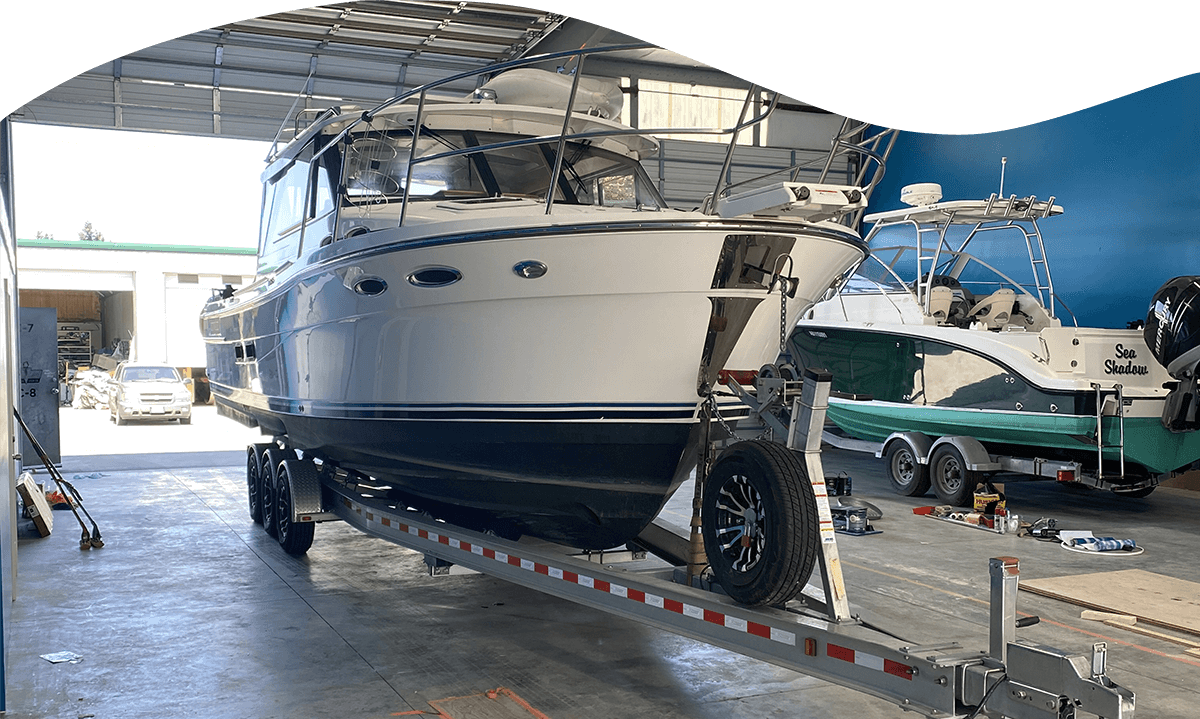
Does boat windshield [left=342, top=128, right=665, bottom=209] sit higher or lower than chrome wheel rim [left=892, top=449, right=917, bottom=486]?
higher

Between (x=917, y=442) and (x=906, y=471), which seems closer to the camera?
(x=917, y=442)

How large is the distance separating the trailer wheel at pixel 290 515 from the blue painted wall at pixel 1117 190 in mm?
8593

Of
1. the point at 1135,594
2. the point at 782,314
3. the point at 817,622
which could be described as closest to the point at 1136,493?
the point at 1135,594

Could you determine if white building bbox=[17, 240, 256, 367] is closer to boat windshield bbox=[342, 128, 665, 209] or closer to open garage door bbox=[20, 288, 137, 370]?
open garage door bbox=[20, 288, 137, 370]

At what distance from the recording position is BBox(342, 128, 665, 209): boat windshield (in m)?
5.11

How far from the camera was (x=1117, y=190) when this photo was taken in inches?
420

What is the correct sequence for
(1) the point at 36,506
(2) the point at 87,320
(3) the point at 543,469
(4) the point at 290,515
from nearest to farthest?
(3) the point at 543,469 → (4) the point at 290,515 → (1) the point at 36,506 → (2) the point at 87,320

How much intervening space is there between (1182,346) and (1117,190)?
405cm

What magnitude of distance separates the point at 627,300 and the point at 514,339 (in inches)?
21.6

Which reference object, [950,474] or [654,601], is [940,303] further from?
[654,601]

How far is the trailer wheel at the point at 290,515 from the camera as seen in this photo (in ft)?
19.6

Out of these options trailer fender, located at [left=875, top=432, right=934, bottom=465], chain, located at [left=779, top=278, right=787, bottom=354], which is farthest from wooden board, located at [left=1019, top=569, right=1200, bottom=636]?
trailer fender, located at [left=875, top=432, right=934, bottom=465]

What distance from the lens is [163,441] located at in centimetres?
1382

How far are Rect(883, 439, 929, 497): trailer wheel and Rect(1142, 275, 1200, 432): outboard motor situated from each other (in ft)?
6.38
